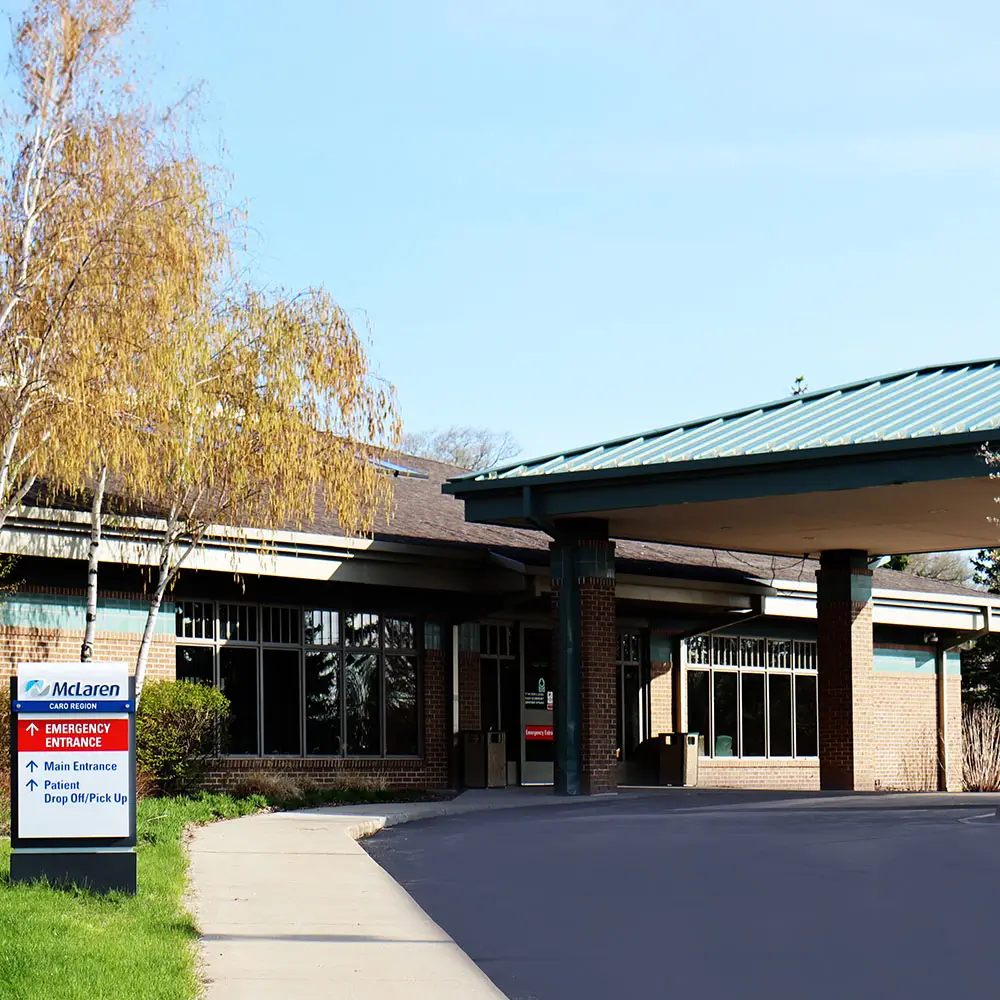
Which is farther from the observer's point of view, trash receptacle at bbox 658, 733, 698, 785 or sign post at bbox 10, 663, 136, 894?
trash receptacle at bbox 658, 733, 698, 785

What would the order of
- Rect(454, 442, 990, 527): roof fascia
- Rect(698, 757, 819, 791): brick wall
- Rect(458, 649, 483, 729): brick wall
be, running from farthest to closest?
1. Rect(698, 757, 819, 791): brick wall
2. Rect(458, 649, 483, 729): brick wall
3. Rect(454, 442, 990, 527): roof fascia

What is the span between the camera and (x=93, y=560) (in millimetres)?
19000

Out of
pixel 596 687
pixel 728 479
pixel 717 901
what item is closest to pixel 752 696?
pixel 596 687

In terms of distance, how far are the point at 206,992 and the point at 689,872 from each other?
5.78 meters

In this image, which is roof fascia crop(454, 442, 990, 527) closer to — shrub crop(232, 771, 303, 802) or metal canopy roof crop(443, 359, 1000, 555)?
metal canopy roof crop(443, 359, 1000, 555)

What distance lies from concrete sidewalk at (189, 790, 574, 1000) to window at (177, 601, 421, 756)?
610 cm

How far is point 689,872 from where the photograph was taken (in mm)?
13008

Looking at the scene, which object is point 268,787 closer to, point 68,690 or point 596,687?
point 596,687

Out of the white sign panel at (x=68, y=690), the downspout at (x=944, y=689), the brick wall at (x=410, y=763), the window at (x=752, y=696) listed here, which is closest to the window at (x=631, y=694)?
the window at (x=752, y=696)

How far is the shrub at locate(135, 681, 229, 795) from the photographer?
1955 centimetres

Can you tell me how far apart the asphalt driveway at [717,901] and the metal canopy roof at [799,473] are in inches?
164

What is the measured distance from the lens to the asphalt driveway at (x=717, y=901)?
8789mm

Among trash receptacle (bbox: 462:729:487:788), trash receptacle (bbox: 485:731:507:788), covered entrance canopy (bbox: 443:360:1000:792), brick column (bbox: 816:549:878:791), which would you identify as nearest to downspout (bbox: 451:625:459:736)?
trash receptacle (bbox: 462:729:487:788)

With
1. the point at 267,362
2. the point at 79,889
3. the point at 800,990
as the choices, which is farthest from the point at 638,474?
the point at 800,990
